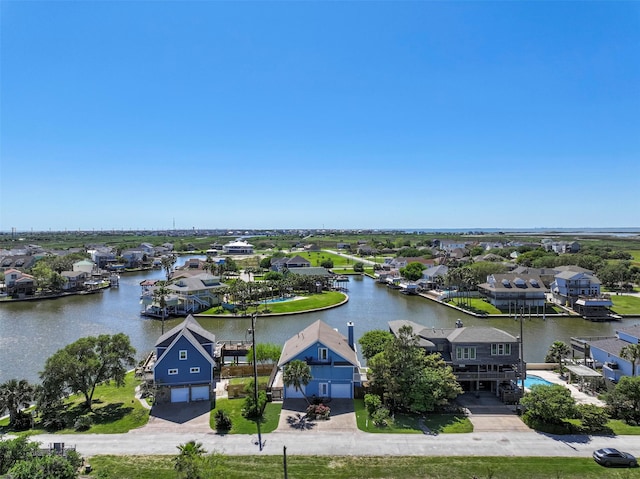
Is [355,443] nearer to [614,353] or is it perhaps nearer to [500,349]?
[500,349]

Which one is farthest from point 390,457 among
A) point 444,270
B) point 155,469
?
point 444,270

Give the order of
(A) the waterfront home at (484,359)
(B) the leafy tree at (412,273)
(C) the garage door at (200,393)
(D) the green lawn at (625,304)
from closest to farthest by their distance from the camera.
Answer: (C) the garage door at (200,393) → (A) the waterfront home at (484,359) → (D) the green lawn at (625,304) → (B) the leafy tree at (412,273)

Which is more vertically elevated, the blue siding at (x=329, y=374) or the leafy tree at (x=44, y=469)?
the leafy tree at (x=44, y=469)

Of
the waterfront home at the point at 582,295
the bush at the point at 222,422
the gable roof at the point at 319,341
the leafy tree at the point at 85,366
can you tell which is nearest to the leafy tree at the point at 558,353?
the gable roof at the point at 319,341

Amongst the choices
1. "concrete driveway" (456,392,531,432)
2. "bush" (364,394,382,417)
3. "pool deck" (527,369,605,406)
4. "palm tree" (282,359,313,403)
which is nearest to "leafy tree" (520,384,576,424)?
"concrete driveway" (456,392,531,432)

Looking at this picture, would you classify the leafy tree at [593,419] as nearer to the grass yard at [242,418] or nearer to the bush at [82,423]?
the grass yard at [242,418]

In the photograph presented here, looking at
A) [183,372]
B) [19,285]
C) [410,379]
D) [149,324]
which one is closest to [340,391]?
[410,379]

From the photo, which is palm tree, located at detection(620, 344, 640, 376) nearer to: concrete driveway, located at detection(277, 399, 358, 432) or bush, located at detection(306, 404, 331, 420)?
concrete driveway, located at detection(277, 399, 358, 432)
